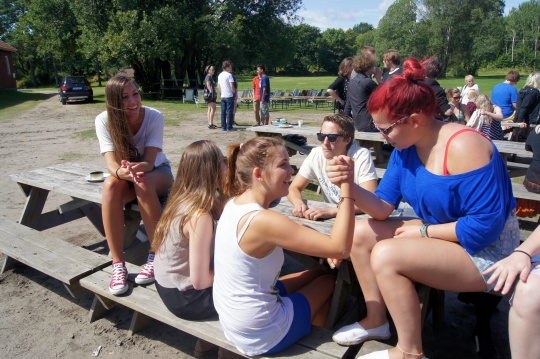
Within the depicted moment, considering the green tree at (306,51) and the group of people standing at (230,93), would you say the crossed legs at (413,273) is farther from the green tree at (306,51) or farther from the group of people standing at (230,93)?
the green tree at (306,51)

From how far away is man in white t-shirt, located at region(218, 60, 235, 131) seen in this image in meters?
11.1

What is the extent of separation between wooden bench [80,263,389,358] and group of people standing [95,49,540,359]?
49mm

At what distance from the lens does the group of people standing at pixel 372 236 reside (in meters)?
1.84

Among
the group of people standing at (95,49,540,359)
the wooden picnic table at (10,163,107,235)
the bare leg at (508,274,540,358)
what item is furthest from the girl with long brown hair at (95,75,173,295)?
the bare leg at (508,274,540,358)

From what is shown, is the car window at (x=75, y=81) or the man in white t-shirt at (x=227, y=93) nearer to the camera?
the man in white t-shirt at (x=227, y=93)

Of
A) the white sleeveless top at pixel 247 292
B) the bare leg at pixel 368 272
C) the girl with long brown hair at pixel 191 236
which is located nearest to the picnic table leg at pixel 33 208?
the girl with long brown hair at pixel 191 236

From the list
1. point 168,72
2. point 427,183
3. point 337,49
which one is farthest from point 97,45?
point 337,49

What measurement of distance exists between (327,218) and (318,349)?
3.05ft

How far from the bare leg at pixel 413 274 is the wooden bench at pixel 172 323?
7.9 inches

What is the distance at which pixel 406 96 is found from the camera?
6.41ft

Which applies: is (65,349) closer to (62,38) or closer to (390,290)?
(390,290)

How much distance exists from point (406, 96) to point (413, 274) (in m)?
0.81

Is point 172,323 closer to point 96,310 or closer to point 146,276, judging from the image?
point 146,276

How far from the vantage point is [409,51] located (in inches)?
2248
